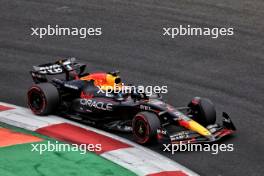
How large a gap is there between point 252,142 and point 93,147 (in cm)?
270

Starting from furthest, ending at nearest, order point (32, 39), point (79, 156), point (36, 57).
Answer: point (32, 39), point (36, 57), point (79, 156)

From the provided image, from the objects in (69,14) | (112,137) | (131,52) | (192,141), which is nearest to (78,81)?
(112,137)

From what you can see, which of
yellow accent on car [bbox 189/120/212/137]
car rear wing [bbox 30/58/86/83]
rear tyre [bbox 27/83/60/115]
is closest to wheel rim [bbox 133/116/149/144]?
yellow accent on car [bbox 189/120/212/137]

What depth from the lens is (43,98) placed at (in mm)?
13625

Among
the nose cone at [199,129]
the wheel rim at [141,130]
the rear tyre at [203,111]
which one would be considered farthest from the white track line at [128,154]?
the rear tyre at [203,111]

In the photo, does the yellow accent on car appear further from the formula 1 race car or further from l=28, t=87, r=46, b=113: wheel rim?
l=28, t=87, r=46, b=113: wheel rim

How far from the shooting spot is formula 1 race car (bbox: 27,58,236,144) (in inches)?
489

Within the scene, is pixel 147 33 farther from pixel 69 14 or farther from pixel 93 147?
pixel 93 147

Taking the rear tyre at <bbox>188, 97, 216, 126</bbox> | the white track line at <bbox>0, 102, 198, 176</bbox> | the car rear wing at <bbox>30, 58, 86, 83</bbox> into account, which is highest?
the car rear wing at <bbox>30, 58, 86, 83</bbox>

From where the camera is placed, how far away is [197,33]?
18.8 meters

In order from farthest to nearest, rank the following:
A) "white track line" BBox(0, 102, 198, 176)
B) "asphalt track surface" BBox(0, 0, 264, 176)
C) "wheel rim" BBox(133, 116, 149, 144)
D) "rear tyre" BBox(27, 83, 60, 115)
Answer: "rear tyre" BBox(27, 83, 60, 115), "asphalt track surface" BBox(0, 0, 264, 176), "wheel rim" BBox(133, 116, 149, 144), "white track line" BBox(0, 102, 198, 176)

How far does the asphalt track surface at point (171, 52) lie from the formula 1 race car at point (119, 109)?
44cm

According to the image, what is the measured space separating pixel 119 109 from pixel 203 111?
146cm

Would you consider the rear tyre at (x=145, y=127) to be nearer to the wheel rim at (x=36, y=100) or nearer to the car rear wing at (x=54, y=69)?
the wheel rim at (x=36, y=100)
